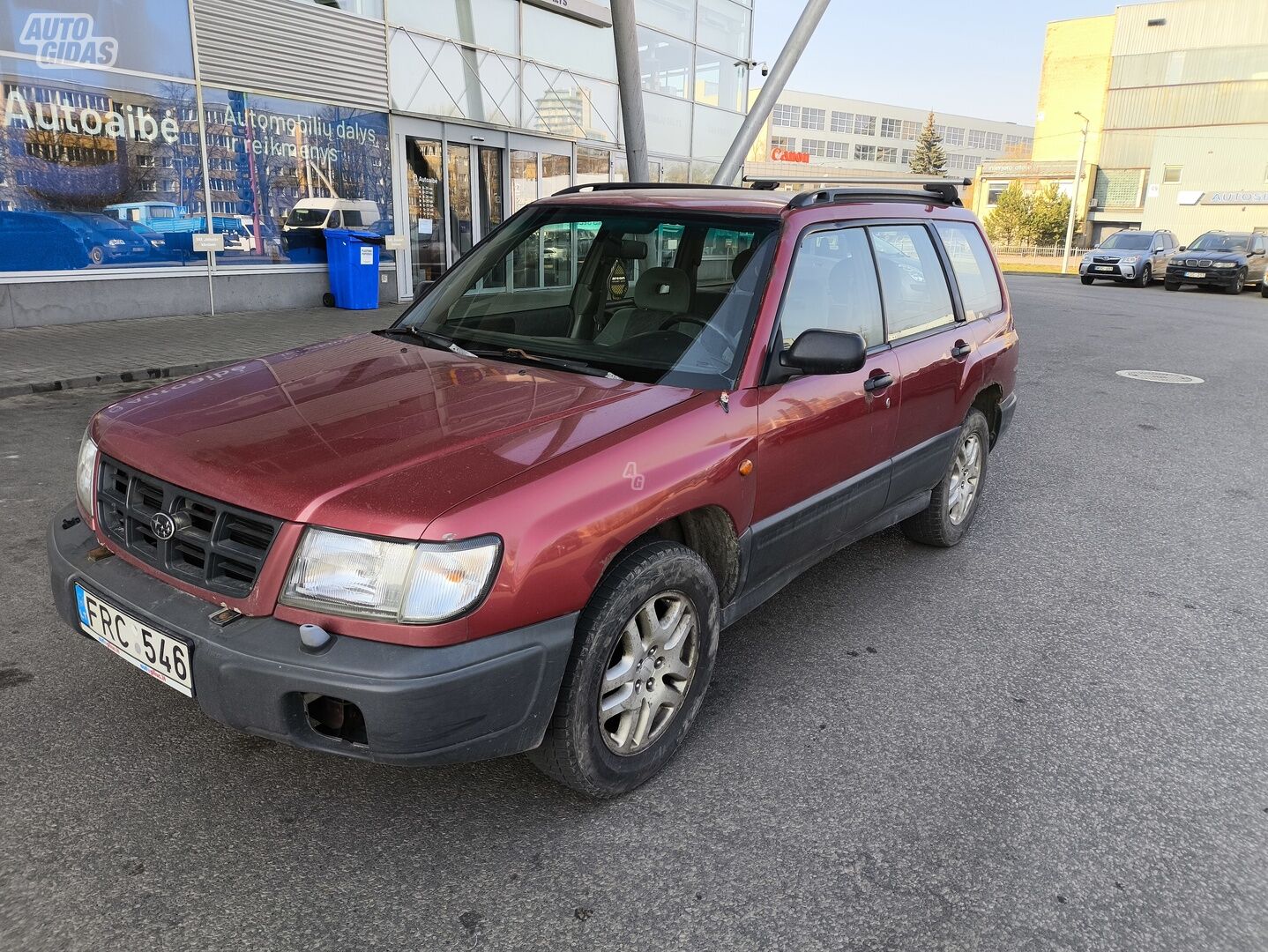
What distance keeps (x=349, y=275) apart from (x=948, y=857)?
12717 millimetres

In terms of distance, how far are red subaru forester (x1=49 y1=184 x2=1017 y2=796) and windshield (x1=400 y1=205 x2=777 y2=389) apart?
12 millimetres

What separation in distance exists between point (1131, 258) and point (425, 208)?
22404mm

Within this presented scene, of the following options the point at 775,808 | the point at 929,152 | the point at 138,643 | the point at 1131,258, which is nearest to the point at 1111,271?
the point at 1131,258

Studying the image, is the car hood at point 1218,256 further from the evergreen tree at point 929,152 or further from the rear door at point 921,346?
the evergreen tree at point 929,152

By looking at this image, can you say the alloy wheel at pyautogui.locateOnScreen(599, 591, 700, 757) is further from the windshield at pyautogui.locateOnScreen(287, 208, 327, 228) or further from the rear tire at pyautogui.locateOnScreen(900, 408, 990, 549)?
the windshield at pyautogui.locateOnScreen(287, 208, 327, 228)

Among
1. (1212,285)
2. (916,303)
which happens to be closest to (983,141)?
(1212,285)

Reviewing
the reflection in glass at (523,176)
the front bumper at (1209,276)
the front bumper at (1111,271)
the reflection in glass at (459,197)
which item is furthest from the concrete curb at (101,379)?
the front bumper at (1111,271)

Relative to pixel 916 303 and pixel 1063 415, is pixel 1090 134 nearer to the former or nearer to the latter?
pixel 1063 415

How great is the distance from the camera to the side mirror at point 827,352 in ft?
9.92

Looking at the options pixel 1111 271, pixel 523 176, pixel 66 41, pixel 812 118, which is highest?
pixel 812 118

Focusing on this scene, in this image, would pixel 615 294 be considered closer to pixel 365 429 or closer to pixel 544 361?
pixel 544 361

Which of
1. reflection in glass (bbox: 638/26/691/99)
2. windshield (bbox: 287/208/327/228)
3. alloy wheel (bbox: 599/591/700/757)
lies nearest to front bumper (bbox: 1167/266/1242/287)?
reflection in glass (bbox: 638/26/691/99)

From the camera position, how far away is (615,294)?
11.8ft

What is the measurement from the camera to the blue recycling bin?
13.4 meters
